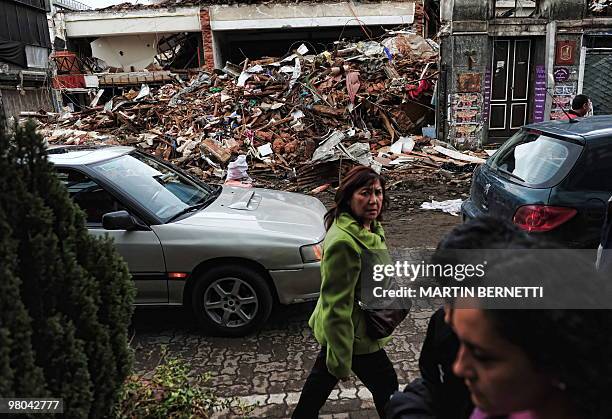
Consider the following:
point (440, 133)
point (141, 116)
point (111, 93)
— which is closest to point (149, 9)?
point (111, 93)

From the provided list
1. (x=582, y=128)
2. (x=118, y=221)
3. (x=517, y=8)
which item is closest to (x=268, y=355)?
(x=118, y=221)

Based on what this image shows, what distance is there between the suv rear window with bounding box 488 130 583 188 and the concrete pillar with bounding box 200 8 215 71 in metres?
18.4

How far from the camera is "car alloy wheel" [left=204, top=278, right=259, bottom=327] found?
436 centimetres

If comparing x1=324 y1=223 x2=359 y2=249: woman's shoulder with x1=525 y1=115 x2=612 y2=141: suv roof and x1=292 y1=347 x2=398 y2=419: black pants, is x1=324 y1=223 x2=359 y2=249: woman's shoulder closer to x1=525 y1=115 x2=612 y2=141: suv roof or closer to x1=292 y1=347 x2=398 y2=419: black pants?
x1=292 y1=347 x2=398 y2=419: black pants

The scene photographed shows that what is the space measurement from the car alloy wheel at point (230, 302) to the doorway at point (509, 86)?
10843 mm

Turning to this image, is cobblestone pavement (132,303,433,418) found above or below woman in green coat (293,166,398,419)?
below

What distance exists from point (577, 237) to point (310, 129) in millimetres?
9398

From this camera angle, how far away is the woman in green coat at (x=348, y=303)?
8.24ft

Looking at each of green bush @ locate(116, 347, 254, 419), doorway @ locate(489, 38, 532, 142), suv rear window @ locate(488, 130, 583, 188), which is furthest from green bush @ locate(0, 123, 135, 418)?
doorway @ locate(489, 38, 532, 142)

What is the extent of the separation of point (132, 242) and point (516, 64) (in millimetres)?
11865

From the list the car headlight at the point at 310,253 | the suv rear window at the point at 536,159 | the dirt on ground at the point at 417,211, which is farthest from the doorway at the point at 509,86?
the car headlight at the point at 310,253

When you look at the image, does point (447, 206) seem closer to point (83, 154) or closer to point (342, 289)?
point (83, 154)

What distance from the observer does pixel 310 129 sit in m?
12.9

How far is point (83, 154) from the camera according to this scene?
16.0ft
